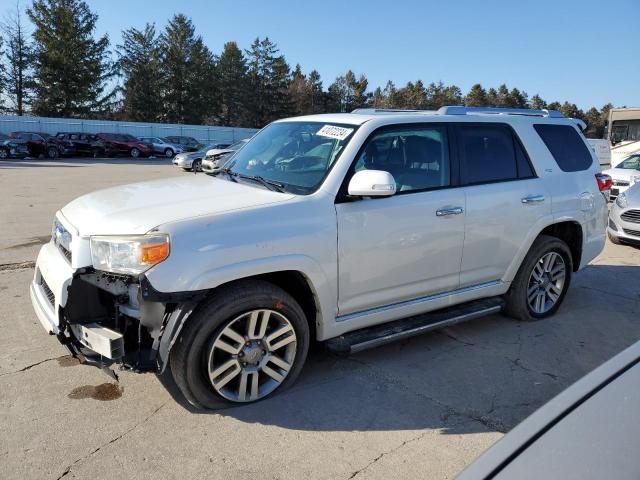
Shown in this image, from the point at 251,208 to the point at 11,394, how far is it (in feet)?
6.55

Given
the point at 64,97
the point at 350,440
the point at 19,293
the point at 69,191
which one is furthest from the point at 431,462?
the point at 64,97

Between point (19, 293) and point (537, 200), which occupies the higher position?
point (537, 200)

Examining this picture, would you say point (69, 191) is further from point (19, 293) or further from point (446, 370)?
point (446, 370)

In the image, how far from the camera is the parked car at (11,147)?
1105 inches

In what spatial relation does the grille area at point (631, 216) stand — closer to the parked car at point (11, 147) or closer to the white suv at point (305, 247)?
the white suv at point (305, 247)

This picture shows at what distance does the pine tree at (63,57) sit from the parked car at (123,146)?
23532mm

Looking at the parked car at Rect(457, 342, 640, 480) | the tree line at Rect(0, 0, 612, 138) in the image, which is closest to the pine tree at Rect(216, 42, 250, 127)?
the tree line at Rect(0, 0, 612, 138)

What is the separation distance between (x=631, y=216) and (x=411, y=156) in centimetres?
582

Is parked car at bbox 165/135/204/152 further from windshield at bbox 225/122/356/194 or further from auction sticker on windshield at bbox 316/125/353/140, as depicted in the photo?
auction sticker on windshield at bbox 316/125/353/140

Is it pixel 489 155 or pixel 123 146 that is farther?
pixel 123 146

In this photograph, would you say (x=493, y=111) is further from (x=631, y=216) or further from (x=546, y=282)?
(x=631, y=216)

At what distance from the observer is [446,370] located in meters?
3.90

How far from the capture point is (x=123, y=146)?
34.3 metres

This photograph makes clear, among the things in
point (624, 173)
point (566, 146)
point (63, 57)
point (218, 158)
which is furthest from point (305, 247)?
point (63, 57)
